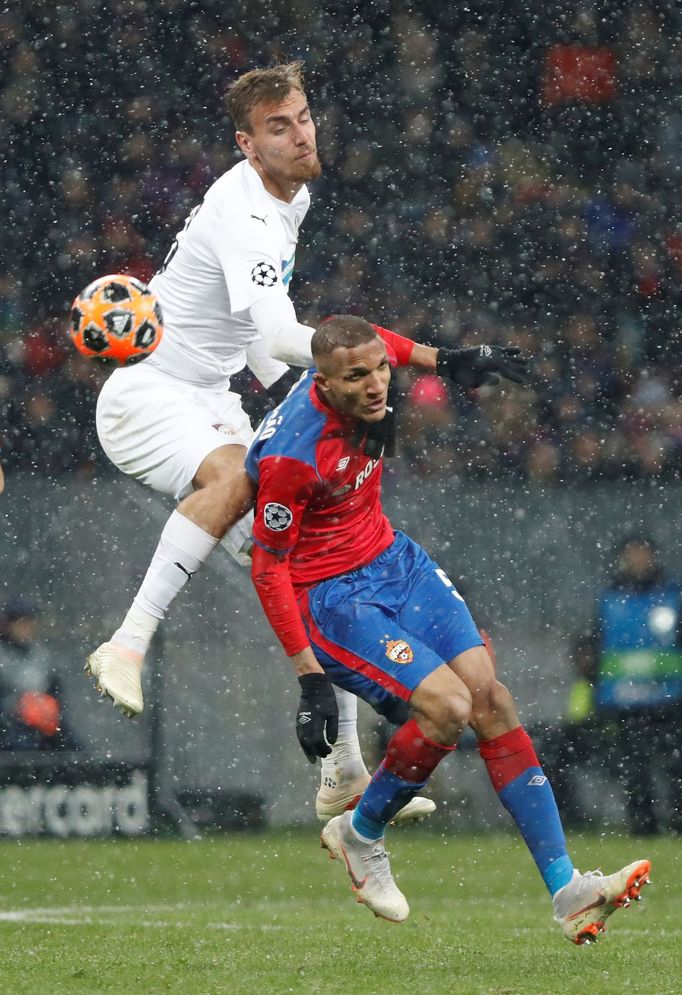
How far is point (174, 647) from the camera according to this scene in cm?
845

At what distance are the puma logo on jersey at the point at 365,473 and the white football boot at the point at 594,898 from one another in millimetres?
1346

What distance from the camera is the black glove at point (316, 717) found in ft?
15.6

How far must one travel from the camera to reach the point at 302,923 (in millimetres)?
6488

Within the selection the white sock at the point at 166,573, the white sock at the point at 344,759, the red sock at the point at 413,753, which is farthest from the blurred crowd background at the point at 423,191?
the red sock at the point at 413,753

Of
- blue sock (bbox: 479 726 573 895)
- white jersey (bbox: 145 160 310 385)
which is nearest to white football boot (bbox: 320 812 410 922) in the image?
blue sock (bbox: 479 726 573 895)

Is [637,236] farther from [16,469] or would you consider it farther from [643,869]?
[643,869]

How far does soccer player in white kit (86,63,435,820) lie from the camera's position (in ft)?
16.8

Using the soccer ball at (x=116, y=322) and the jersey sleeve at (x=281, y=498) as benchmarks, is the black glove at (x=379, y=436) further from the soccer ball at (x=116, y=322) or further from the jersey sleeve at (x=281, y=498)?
the soccer ball at (x=116, y=322)

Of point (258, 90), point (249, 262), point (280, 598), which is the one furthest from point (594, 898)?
point (258, 90)

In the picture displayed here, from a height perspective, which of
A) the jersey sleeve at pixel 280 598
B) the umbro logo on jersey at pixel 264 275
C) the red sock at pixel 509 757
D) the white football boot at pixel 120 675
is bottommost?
the red sock at pixel 509 757

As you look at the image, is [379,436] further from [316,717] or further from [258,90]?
[258,90]

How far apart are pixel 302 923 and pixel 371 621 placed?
206cm

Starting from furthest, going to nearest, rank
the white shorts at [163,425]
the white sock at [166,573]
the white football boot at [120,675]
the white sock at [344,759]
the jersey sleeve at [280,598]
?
the white sock at [344,759]
the white shorts at [163,425]
the white sock at [166,573]
the white football boot at [120,675]
the jersey sleeve at [280,598]

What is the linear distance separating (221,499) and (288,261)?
2.76ft
